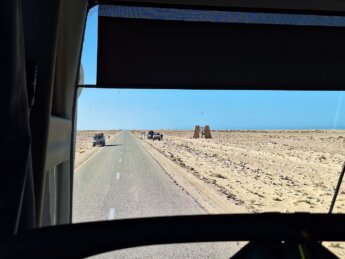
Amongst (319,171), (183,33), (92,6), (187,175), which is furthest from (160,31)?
(319,171)

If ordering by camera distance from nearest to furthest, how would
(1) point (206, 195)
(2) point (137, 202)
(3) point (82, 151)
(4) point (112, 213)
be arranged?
(4) point (112, 213) < (2) point (137, 202) < (1) point (206, 195) < (3) point (82, 151)

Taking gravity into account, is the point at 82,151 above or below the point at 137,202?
below

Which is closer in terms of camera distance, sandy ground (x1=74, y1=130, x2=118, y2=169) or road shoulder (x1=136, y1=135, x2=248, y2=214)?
road shoulder (x1=136, y1=135, x2=248, y2=214)

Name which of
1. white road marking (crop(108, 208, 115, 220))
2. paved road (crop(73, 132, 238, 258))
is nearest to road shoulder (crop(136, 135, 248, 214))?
paved road (crop(73, 132, 238, 258))

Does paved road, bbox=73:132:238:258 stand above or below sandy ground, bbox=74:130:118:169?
above

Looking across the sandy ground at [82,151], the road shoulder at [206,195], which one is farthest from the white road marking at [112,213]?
the road shoulder at [206,195]

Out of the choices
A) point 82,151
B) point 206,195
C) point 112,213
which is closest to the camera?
point 112,213

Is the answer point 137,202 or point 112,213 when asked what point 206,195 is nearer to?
point 137,202

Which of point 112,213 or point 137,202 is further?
point 137,202

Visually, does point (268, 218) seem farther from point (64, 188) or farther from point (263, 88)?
point (263, 88)

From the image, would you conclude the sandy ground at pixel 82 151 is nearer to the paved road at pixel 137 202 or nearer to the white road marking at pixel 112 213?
the paved road at pixel 137 202

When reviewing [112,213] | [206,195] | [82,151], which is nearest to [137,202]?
[112,213]

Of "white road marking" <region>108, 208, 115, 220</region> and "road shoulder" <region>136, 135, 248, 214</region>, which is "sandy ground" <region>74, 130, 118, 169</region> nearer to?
"white road marking" <region>108, 208, 115, 220</region>

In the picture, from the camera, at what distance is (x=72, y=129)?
11.1ft
